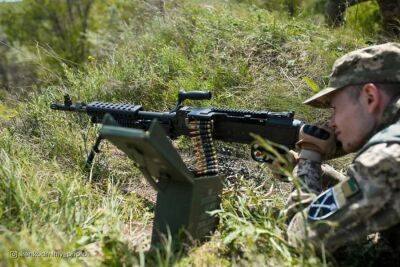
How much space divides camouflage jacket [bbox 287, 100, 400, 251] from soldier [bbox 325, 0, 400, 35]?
5467 millimetres

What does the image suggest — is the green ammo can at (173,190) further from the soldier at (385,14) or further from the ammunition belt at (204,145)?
the soldier at (385,14)

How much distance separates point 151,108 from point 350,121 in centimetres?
399

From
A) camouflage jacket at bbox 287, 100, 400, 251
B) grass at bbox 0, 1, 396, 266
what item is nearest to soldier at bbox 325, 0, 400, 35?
grass at bbox 0, 1, 396, 266

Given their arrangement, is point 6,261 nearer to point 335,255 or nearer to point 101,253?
point 101,253

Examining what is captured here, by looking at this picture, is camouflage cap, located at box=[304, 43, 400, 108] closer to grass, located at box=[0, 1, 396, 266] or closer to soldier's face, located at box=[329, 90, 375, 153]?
soldier's face, located at box=[329, 90, 375, 153]

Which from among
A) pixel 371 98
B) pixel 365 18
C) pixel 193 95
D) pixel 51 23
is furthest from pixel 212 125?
pixel 51 23

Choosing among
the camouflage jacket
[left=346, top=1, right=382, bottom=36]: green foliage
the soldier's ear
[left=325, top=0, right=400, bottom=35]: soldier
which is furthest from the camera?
[left=346, top=1, right=382, bottom=36]: green foliage

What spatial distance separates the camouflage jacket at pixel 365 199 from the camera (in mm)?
2492

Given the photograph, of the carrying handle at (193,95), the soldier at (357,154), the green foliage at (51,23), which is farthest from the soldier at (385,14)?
the green foliage at (51,23)

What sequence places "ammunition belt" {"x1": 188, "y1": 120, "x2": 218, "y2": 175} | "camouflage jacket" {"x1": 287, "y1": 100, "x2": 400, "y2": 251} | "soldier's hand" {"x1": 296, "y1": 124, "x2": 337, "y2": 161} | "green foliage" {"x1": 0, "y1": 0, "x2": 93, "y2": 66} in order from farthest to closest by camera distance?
"green foliage" {"x1": 0, "y1": 0, "x2": 93, "y2": 66}, "ammunition belt" {"x1": 188, "y1": 120, "x2": 218, "y2": 175}, "soldier's hand" {"x1": 296, "y1": 124, "x2": 337, "y2": 161}, "camouflage jacket" {"x1": 287, "y1": 100, "x2": 400, "y2": 251}

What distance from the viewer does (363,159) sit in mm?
2549

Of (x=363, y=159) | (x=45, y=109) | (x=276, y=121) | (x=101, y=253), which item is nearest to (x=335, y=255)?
(x=363, y=159)

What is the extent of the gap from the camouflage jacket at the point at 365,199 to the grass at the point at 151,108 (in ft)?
0.63

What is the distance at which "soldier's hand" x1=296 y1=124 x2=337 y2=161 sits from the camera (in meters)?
3.26
